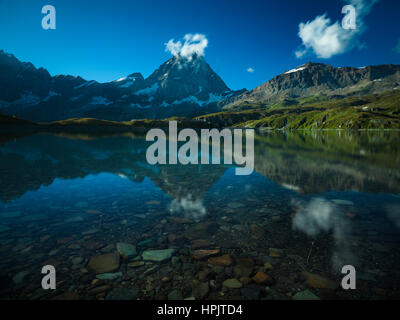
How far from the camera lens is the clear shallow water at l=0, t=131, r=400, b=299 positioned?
262 inches

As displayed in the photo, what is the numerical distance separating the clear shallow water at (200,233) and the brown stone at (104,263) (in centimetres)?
24

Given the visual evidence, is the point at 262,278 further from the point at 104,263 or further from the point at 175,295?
the point at 104,263

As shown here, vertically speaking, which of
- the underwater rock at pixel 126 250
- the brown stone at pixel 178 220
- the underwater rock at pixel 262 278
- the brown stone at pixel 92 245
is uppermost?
the brown stone at pixel 178 220

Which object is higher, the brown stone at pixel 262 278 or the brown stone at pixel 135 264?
the brown stone at pixel 135 264

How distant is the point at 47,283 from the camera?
6.78 meters

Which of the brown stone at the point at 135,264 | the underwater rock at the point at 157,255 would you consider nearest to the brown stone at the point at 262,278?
the underwater rock at the point at 157,255

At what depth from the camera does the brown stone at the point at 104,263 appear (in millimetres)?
7422

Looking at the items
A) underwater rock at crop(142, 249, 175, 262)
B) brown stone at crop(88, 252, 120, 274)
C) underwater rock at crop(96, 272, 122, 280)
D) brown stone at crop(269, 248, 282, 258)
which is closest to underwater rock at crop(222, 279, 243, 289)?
brown stone at crop(269, 248, 282, 258)

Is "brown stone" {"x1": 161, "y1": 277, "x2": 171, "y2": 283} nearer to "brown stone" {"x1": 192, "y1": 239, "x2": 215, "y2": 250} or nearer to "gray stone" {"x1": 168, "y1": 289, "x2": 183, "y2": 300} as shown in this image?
"gray stone" {"x1": 168, "y1": 289, "x2": 183, "y2": 300}

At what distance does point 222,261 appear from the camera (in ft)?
26.3

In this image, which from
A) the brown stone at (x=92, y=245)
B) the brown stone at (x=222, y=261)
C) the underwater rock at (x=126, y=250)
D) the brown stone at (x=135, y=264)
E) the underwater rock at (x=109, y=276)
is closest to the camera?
the underwater rock at (x=109, y=276)

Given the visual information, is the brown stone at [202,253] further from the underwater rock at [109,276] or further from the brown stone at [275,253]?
the underwater rock at [109,276]

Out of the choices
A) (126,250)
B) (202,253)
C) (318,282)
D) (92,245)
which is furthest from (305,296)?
(92,245)

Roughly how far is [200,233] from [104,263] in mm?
4370
